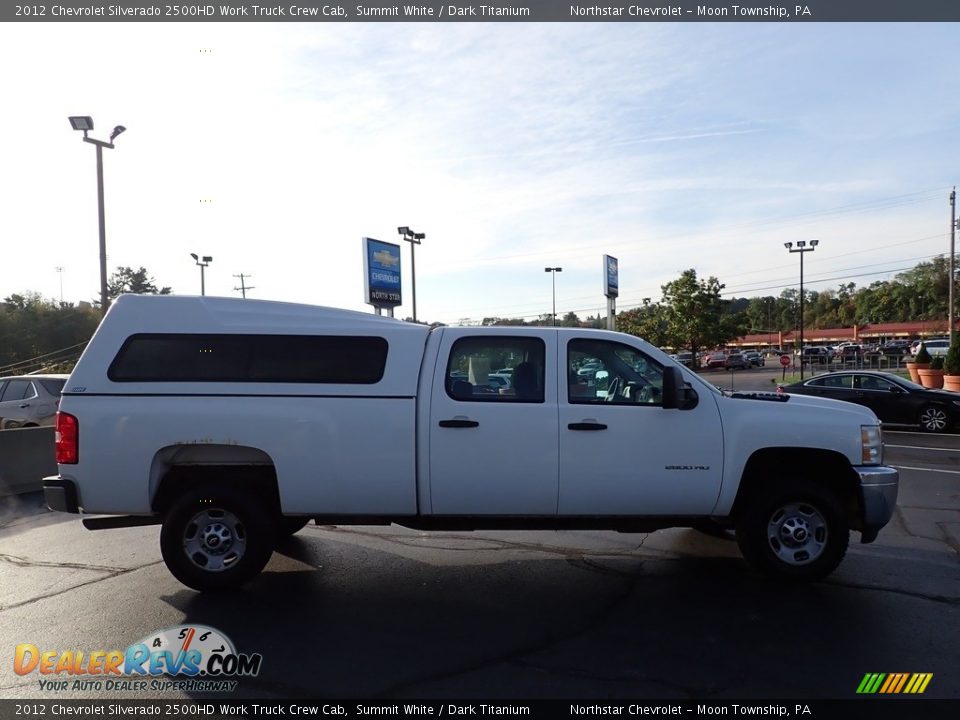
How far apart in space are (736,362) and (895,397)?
45808 mm

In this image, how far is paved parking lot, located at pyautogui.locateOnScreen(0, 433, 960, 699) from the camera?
408 cm

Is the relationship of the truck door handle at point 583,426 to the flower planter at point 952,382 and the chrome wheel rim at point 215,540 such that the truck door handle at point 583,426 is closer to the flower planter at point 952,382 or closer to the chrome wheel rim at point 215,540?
the chrome wheel rim at point 215,540

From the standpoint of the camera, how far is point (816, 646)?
14.7 ft

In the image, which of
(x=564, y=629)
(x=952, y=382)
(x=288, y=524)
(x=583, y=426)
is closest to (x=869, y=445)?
(x=583, y=426)

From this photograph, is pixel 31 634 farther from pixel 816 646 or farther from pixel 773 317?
pixel 773 317

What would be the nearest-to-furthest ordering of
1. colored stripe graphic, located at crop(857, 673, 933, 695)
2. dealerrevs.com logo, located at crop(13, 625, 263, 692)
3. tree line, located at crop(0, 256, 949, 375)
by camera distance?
colored stripe graphic, located at crop(857, 673, 933, 695)
dealerrevs.com logo, located at crop(13, 625, 263, 692)
tree line, located at crop(0, 256, 949, 375)

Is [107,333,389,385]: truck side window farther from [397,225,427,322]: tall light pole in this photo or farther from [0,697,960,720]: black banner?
[397,225,427,322]: tall light pole

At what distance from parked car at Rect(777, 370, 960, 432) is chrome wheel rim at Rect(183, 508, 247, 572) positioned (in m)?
13.7

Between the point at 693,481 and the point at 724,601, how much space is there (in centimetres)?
89

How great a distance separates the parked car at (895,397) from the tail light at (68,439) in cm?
1465

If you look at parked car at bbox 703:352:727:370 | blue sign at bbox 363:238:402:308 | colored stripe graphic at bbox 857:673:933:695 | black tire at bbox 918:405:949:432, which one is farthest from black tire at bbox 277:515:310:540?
parked car at bbox 703:352:727:370

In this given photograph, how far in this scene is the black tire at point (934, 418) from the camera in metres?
15.6

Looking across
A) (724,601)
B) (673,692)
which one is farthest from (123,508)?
(724,601)

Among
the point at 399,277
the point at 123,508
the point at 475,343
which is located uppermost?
the point at 399,277
